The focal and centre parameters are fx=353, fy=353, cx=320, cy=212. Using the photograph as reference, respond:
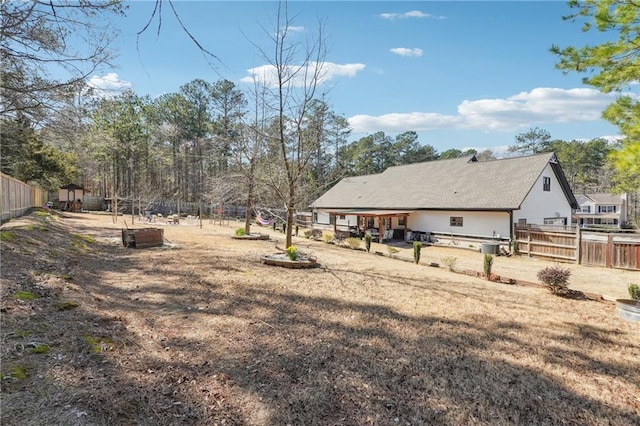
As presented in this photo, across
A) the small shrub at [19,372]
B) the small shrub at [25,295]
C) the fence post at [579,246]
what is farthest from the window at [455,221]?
the small shrub at [19,372]

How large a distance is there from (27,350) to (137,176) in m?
46.9

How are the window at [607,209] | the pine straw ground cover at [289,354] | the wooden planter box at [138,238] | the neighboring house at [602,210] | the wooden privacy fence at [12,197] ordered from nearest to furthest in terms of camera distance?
the pine straw ground cover at [289,354] → the wooden planter box at [138,238] → the wooden privacy fence at [12,197] → the neighboring house at [602,210] → the window at [607,209]

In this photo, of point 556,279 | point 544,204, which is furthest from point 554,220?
point 556,279

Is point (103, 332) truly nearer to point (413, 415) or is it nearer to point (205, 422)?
point (205, 422)

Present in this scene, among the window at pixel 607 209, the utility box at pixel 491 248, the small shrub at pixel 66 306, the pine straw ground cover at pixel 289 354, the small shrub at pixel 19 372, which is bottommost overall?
the utility box at pixel 491 248

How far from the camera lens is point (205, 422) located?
2746 mm

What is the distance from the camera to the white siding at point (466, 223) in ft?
64.8

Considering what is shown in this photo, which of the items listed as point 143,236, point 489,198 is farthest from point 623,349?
point 489,198

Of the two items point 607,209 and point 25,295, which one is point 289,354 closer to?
point 25,295

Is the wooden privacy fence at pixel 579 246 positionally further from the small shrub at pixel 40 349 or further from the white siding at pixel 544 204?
the small shrub at pixel 40 349

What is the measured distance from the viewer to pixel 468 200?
21.5 m

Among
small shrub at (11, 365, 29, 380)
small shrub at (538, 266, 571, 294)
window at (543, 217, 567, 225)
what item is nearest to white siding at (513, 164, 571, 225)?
window at (543, 217, 567, 225)

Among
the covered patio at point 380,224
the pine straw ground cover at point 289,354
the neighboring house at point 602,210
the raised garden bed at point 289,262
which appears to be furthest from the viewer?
the neighboring house at point 602,210

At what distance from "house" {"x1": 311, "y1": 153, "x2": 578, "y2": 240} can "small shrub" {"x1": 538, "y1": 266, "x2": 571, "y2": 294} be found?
11542mm
